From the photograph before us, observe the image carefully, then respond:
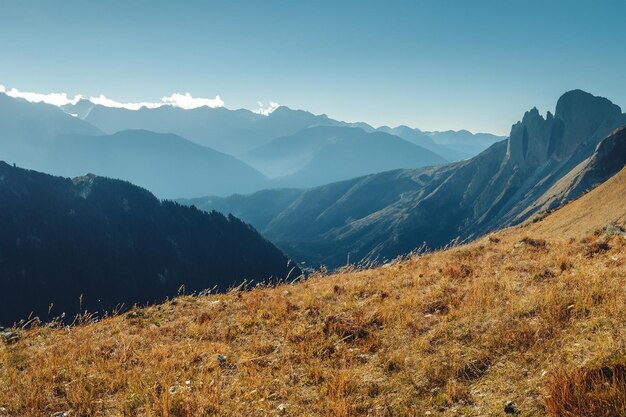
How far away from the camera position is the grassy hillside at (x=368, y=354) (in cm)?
634

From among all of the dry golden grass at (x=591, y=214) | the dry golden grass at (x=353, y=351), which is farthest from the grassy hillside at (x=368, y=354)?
the dry golden grass at (x=591, y=214)

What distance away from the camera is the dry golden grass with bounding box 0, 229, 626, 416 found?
6.59 meters

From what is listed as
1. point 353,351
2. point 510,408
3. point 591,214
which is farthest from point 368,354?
point 591,214

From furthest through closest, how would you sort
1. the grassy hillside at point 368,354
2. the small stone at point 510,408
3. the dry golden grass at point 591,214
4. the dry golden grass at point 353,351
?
the dry golden grass at point 591,214
the dry golden grass at point 353,351
the grassy hillside at point 368,354
the small stone at point 510,408

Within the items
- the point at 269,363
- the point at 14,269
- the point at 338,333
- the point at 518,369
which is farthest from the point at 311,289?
the point at 14,269

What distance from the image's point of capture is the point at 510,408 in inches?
227

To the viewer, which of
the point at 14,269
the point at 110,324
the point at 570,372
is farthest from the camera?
the point at 14,269

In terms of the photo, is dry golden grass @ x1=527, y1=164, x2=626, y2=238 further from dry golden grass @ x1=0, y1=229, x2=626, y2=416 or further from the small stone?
the small stone

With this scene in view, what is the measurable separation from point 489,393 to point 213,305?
9.57 m

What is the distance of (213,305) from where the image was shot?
44.6 ft

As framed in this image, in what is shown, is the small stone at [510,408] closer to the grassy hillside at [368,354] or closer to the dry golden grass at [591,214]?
the grassy hillside at [368,354]

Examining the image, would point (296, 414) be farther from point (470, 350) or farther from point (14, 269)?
point (14, 269)

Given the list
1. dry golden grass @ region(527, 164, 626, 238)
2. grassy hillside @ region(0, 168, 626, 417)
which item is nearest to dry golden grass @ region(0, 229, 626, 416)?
grassy hillside @ region(0, 168, 626, 417)

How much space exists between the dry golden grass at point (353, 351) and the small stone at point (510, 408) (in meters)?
0.08
